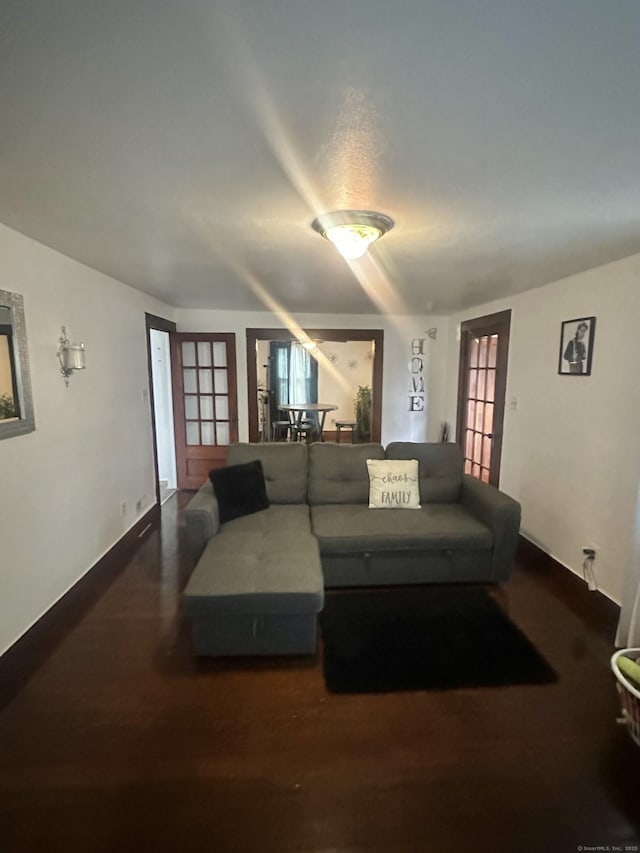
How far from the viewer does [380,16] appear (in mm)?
787

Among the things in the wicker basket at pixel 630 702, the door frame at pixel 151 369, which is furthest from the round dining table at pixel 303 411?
the wicker basket at pixel 630 702

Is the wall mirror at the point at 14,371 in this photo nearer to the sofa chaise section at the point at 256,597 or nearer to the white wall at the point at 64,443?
the white wall at the point at 64,443

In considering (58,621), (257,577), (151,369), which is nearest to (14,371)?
(58,621)

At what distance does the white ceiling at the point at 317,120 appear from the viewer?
0.81 meters

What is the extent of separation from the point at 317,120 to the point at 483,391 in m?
3.75

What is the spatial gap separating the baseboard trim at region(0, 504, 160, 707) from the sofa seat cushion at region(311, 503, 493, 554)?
1546 millimetres

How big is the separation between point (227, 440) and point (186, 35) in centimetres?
459

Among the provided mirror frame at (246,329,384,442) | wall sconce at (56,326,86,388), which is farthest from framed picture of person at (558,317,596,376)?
wall sconce at (56,326,86,388)

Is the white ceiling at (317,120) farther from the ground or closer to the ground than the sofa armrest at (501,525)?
farther from the ground

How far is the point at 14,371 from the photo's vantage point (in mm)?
2084

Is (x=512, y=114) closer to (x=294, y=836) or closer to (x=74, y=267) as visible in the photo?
(x=294, y=836)

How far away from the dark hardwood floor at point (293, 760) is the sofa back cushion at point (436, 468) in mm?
1240

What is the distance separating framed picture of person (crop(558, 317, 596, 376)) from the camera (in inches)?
107

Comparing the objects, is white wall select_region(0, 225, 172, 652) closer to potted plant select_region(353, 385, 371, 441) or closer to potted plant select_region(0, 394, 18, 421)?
potted plant select_region(0, 394, 18, 421)
